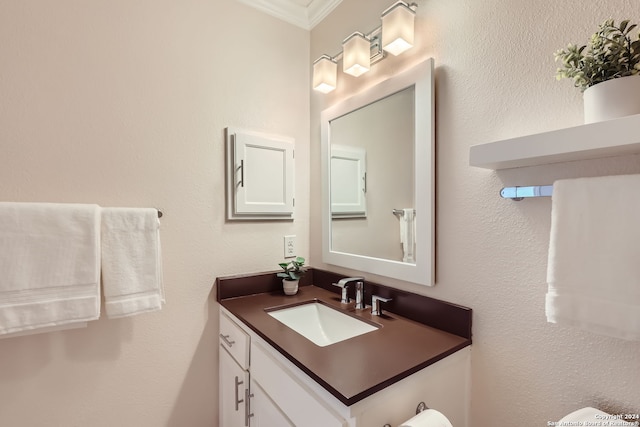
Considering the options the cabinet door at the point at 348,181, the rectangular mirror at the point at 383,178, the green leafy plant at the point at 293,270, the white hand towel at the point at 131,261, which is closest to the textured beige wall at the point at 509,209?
the rectangular mirror at the point at 383,178

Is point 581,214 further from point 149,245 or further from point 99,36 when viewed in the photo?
point 99,36

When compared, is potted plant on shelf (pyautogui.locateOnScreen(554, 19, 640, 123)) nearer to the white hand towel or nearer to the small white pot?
the small white pot

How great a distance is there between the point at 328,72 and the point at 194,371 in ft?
5.34

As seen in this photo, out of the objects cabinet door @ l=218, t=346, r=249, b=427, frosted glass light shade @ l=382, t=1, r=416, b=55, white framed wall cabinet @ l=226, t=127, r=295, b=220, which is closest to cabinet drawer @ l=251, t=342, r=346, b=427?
cabinet door @ l=218, t=346, r=249, b=427

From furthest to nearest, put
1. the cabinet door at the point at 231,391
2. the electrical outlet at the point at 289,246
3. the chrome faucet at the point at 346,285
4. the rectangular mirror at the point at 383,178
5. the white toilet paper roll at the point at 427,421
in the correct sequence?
1. the electrical outlet at the point at 289,246
2. the chrome faucet at the point at 346,285
3. the cabinet door at the point at 231,391
4. the rectangular mirror at the point at 383,178
5. the white toilet paper roll at the point at 427,421

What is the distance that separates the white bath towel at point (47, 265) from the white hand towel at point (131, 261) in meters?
0.04

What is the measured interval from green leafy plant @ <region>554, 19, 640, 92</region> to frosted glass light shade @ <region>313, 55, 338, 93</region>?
3.36ft

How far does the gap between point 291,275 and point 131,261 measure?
2.36 feet

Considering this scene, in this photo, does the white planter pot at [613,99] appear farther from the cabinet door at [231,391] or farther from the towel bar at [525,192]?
the cabinet door at [231,391]

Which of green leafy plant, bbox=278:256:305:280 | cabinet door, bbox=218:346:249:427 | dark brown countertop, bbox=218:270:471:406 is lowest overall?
cabinet door, bbox=218:346:249:427

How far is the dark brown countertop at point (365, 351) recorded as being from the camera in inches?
29.4

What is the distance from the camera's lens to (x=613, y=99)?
0.63 meters

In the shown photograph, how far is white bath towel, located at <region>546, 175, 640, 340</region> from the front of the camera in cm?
61

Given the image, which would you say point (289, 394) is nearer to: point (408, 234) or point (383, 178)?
point (408, 234)
